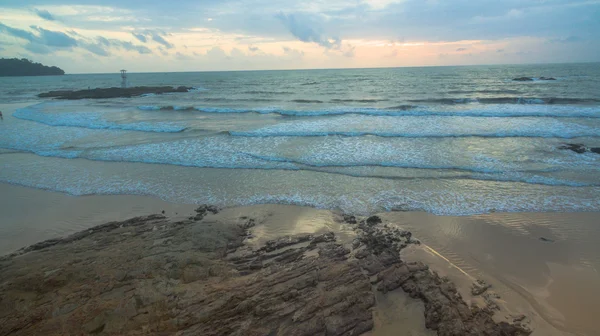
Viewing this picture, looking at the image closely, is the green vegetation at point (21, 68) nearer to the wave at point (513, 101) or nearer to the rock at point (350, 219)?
the wave at point (513, 101)

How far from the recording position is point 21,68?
13238 centimetres

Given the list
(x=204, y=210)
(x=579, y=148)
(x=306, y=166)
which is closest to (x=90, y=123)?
(x=306, y=166)

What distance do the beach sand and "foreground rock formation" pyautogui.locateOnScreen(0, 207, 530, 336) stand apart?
31cm

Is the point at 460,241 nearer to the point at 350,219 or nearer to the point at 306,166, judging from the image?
the point at 350,219

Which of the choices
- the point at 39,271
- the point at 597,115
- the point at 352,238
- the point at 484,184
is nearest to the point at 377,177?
the point at 484,184

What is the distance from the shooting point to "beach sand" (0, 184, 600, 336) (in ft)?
17.6

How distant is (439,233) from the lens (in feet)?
26.0

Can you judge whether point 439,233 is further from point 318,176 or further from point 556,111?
point 556,111

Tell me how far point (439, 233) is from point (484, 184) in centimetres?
450

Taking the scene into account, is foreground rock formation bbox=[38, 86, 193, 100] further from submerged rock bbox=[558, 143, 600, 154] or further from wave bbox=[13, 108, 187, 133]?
submerged rock bbox=[558, 143, 600, 154]

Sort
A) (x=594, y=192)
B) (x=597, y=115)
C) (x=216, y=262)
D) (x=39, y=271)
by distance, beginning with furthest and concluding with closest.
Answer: (x=597, y=115), (x=594, y=192), (x=216, y=262), (x=39, y=271)

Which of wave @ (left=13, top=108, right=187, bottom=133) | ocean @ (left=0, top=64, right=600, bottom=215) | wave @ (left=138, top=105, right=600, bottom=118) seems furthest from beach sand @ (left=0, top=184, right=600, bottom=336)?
wave @ (left=138, top=105, right=600, bottom=118)

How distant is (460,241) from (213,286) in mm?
5720

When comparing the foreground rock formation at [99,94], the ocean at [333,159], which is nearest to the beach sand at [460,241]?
the ocean at [333,159]
